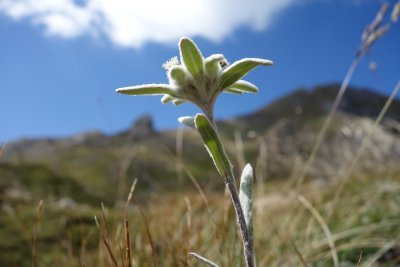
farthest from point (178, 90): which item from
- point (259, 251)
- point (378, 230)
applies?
point (378, 230)

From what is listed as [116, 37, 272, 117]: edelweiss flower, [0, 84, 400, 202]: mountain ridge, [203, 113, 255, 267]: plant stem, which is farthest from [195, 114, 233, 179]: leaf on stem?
[0, 84, 400, 202]: mountain ridge

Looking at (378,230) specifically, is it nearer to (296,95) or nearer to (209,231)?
(209,231)

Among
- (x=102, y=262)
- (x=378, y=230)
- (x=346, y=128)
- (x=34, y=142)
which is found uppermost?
(x=34, y=142)

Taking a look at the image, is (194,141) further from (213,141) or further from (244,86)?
(213,141)

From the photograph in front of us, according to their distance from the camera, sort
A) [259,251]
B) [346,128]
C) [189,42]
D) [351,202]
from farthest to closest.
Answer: [346,128]
[351,202]
[259,251]
[189,42]

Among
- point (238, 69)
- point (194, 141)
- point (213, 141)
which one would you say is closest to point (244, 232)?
point (213, 141)

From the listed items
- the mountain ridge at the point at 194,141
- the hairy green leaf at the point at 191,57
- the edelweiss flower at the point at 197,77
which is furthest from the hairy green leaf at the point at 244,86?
the mountain ridge at the point at 194,141

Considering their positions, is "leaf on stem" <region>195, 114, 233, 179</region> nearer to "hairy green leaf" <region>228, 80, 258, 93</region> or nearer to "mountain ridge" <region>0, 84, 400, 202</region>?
"hairy green leaf" <region>228, 80, 258, 93</region>

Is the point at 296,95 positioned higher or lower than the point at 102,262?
higher
